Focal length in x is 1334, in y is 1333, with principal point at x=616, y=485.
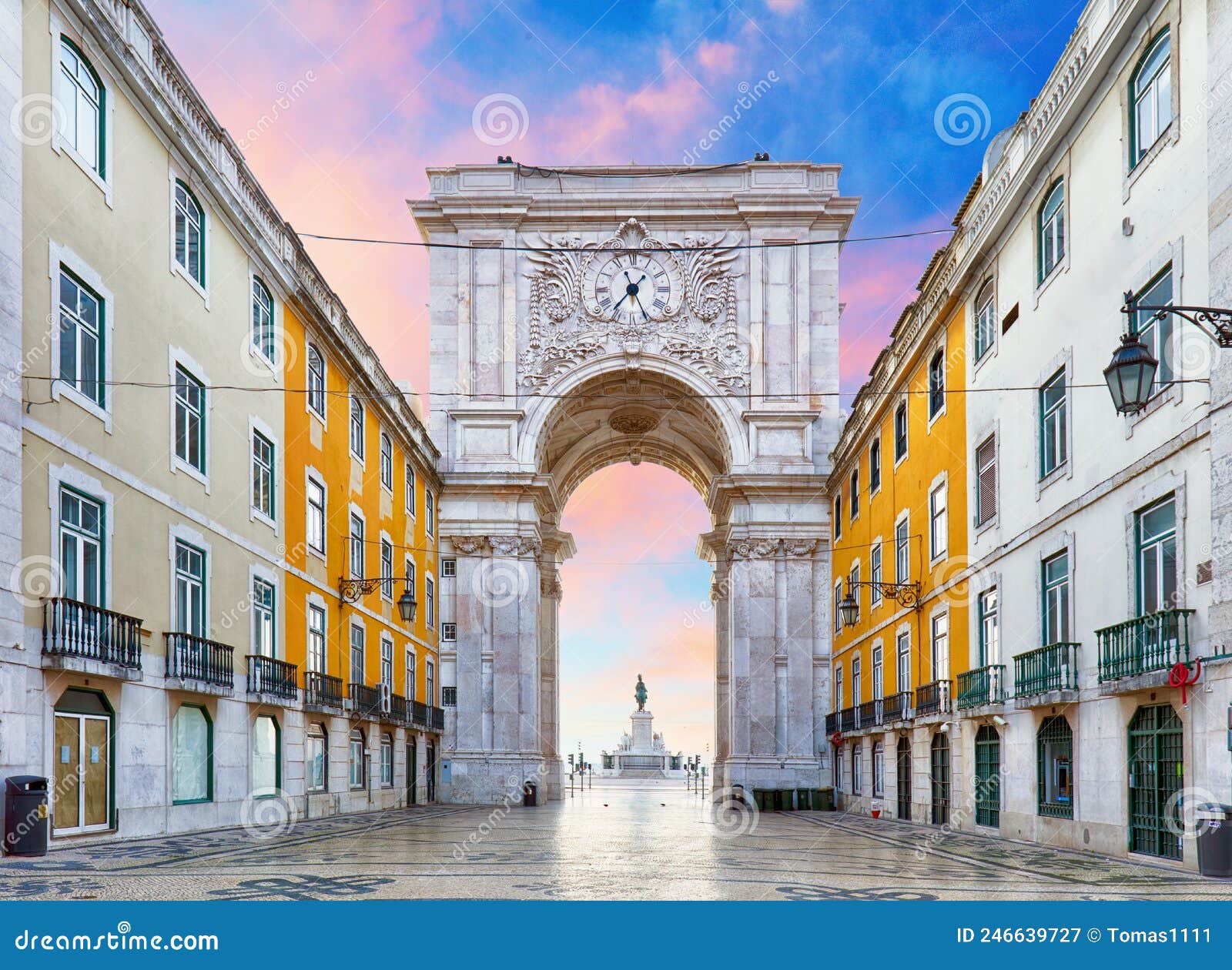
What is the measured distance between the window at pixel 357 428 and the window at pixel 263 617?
23.6 ft

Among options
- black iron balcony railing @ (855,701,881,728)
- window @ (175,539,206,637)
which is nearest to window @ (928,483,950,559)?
black iron balcony railing @ (855,701,881,728)

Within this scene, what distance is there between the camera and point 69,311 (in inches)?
663

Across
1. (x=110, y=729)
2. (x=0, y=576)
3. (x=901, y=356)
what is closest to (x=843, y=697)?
(x=901, y=356)

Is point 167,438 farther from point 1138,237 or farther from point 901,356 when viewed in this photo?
point 901,356

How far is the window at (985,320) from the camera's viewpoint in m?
23.8

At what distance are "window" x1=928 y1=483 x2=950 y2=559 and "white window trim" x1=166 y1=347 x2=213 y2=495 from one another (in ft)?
46.1

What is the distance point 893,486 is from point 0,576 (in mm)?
22217

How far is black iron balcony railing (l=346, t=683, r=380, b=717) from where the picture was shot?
98.2 ft

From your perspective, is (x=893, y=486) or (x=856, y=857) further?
(x=893, y=486)

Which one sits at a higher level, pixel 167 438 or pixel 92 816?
pixel 167 438

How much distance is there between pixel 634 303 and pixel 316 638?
22.2 metres

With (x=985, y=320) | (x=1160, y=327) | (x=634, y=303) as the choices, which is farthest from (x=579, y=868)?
(x=634, y=303)

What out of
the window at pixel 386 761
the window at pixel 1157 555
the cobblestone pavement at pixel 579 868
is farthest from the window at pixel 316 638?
the window at pixel 1157 555

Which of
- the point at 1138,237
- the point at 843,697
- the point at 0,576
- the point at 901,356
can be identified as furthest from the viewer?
the point at 843,697
